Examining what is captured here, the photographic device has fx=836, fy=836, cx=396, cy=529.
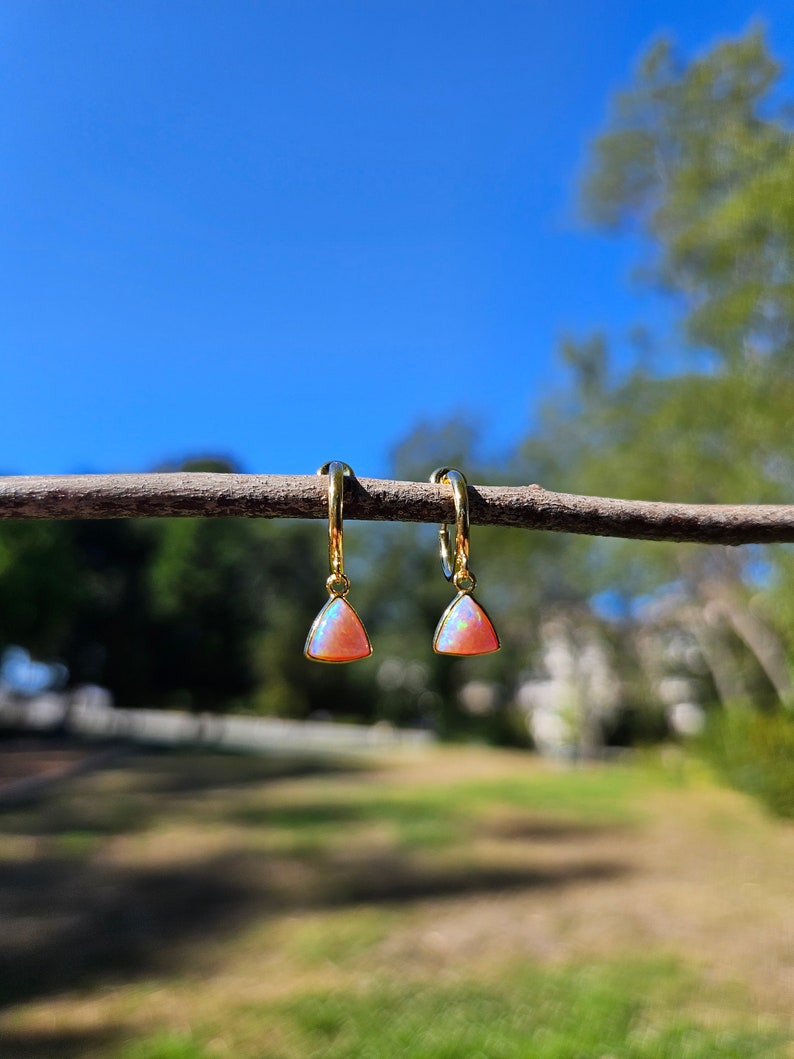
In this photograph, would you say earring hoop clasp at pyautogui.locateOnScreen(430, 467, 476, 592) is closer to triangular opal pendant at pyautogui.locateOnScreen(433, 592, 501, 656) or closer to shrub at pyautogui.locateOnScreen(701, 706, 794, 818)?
triangular opal pendant at pyautogui.locateOnScreen(433, 592, 501, 656)

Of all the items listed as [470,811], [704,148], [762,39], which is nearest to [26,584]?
[470,811]

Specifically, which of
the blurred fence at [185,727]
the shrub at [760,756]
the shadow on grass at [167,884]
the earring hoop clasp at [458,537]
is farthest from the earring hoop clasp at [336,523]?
the blurred fence at [185,727]

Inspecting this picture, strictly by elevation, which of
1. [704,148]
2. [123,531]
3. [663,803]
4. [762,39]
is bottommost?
[663,803]

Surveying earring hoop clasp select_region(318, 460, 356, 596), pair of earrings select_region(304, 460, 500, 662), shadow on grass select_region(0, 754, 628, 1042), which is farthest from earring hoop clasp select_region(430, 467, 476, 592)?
shadow on grass select_region(0, 754, 628, 1042)

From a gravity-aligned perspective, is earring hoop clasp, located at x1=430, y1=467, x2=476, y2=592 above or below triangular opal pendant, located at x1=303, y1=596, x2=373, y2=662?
above

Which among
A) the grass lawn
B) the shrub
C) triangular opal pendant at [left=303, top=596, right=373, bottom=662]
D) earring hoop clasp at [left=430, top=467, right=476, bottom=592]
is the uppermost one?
earring hoop clasp at [left=430, top=467, right=476, bottom=592]

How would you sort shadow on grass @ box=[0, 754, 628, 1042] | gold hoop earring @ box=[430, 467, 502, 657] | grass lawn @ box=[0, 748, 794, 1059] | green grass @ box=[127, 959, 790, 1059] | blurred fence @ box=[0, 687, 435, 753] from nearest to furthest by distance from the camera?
gold hoop earring @ box=[430, 467, 502, 657], green grass @ box=[127, 959, 790, 1059], grass lawn @ box=[0, 748, 794, 1059], shadow on grass @ box=[0, 754, 628, 1042], blurred fence @ box=[0, 687, 435, 753]

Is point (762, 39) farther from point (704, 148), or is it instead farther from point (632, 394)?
point (632, 394)

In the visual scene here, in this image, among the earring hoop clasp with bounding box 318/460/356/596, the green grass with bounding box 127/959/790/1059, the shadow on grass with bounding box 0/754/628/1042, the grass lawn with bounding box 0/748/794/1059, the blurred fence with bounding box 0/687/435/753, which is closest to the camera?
the earring hoop clasp with bounding box 318/460/356/596
